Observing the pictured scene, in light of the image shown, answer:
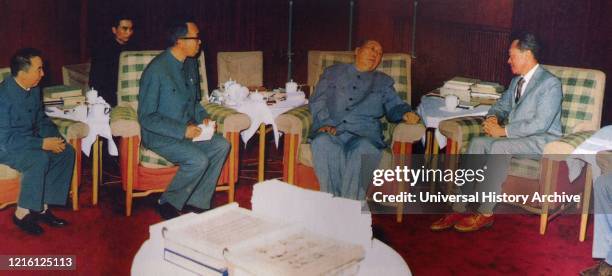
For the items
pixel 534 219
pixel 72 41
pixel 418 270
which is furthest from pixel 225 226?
pixel 72 41

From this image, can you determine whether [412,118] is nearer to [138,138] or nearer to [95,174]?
[138,138]

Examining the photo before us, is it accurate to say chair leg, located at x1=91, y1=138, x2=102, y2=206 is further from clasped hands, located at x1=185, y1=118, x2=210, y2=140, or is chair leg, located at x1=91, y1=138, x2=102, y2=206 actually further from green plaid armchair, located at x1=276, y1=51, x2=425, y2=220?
→ green plaid armchair, located at x1=276, y1=51, x2=425, y2=220

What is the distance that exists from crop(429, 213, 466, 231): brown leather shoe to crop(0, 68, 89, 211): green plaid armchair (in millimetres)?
1895

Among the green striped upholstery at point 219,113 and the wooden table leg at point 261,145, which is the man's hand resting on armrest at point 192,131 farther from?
the wooden table leg at point 261,145

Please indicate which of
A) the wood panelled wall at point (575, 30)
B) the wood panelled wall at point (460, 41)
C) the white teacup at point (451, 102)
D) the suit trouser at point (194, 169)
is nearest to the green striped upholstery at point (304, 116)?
the suit trouser at point (194, 169)

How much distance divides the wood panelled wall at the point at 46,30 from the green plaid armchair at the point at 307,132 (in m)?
2.04

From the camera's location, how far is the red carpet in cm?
322

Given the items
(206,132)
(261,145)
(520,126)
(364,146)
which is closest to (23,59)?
(206,132)

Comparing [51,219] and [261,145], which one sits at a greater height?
[261,145]

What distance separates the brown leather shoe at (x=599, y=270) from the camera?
3027mm

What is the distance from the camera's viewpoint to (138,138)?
3.64 m

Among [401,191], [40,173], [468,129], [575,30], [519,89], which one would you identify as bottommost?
[401,191]

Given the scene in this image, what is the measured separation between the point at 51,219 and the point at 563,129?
2745 millimetres

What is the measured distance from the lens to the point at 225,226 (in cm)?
188
